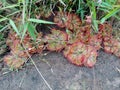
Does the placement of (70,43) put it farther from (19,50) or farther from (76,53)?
(19,50)

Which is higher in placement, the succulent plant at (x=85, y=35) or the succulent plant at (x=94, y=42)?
the succulent plant at (x=85, y=35)

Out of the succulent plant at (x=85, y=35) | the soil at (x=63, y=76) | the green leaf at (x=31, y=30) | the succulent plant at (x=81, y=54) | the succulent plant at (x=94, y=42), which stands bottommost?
the soil at (x=63, y=76)

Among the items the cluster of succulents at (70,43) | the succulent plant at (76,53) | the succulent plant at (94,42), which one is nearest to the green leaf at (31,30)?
the cluster of succulents at (70,43)

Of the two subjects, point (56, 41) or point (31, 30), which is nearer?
point (31, 30)

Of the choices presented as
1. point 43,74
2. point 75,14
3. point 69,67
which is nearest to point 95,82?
point 69,67

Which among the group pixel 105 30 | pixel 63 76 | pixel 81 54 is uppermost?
pixel 105 30

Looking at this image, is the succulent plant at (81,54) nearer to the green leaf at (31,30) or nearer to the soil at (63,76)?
the soil at (63,76)

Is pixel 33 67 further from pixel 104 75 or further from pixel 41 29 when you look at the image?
pixel 104 75

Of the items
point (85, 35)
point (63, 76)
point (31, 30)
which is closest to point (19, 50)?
point (31, 30)
